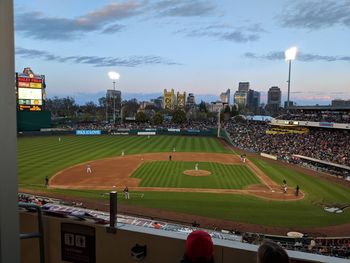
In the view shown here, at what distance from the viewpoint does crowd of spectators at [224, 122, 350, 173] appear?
37159 mm

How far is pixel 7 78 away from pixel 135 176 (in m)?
26.1

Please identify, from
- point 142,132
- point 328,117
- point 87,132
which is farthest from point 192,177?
point 87,132

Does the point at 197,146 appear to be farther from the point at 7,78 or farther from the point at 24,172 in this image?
the point at 7,78

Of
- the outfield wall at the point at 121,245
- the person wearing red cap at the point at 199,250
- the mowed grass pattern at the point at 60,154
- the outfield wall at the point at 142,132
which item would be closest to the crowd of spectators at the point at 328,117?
the mowed grass pattern at the point at 60,154

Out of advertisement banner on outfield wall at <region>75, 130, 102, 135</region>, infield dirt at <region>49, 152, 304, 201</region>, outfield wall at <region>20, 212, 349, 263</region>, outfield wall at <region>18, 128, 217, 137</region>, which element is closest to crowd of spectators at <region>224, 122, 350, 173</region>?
infield dirt at <region>49, 152, 304, 201</region>

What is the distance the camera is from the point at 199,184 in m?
25.2

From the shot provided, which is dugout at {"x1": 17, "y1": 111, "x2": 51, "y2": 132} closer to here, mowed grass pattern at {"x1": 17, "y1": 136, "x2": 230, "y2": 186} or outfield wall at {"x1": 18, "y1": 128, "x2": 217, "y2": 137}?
outfield wall at {"x1": 18, "y1": 128, "x2": 217, "y2": 137}

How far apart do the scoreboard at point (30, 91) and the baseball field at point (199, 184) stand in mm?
16234

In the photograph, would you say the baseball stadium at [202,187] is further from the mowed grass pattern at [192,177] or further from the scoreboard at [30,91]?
the scoreboard at [30,91]

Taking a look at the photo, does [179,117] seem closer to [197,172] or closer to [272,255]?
[197,172]

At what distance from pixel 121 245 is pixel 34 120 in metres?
57.1

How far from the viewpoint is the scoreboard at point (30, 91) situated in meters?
51.4

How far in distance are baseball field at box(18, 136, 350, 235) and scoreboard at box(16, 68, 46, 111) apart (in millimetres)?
16234

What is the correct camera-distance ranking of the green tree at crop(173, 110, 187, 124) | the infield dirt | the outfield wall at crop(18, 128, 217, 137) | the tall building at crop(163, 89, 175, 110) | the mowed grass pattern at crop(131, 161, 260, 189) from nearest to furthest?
the infield dirt, the mowed grass pattern at crop(131, 161, 260, 189), the outfield wall at crop(18, 128, 217, 137), the green tree at crop(173, 110, 187, 124), the tall building at crop(163, 89, 175, 110)
